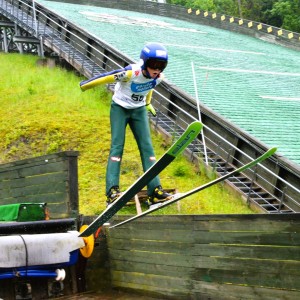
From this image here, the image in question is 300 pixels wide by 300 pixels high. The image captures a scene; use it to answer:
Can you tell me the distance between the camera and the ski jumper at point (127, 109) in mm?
6281

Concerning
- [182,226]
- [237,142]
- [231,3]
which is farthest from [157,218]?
[231,3]

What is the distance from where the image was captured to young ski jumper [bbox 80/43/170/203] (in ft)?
Result: 20.2

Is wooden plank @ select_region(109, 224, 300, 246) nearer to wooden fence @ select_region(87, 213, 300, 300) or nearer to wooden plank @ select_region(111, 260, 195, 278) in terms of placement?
wooden fence @ select_region(87, 213, 300, 300)

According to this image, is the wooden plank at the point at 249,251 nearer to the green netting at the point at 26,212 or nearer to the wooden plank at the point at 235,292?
the wooden plank at the point at 235,292

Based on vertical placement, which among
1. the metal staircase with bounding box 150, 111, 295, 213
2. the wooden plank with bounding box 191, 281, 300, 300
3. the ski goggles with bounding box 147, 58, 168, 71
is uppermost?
the ski goggles with bounding box 147, 58, 168, 71

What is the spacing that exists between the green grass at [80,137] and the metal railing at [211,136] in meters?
0.33

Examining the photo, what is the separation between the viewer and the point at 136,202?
24.5 feet

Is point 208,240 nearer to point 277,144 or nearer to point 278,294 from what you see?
point 278,294

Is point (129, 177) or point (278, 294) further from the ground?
point (278, 294)

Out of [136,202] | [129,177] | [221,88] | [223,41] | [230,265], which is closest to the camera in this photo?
[230,265]

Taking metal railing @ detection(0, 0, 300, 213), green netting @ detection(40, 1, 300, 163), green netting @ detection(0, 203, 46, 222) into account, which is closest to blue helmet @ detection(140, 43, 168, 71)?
green netting @ detection(0, 203, 46, 222)

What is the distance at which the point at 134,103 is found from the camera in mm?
6523

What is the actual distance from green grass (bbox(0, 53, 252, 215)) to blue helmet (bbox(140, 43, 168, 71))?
2233mm

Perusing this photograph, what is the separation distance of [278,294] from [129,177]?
5.23 m
